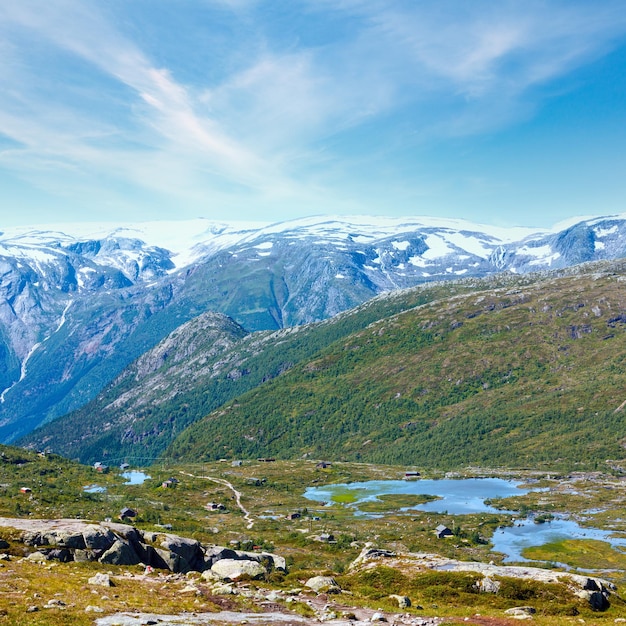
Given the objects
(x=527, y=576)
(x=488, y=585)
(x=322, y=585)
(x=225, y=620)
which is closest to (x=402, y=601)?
(x=322, y=585)

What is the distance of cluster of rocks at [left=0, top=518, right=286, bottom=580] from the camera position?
63.8m

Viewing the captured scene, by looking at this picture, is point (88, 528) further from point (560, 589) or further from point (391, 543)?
point (391, 543)

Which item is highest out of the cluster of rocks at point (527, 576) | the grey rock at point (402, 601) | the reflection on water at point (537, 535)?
the grey rock at point (402, 601)

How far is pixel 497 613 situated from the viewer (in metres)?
54.4

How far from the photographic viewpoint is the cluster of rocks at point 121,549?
6375cm

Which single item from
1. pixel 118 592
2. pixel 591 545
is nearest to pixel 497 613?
pixel 118 592

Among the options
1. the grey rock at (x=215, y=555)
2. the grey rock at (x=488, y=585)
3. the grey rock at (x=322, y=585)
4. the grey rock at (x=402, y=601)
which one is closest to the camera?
the grey rock at (x=402, y=601)

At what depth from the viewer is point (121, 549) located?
65.0m

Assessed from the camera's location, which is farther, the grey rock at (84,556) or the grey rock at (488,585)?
the grey rock at (84,556)

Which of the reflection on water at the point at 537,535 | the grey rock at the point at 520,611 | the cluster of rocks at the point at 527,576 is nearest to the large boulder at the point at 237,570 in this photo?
the cluster of rocks at the point at 527,576

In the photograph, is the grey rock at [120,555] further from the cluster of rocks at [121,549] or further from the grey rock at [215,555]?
the grey rock at [215,555]

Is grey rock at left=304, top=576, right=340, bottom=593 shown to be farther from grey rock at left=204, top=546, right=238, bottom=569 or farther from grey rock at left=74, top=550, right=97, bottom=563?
grey rock at left=74, top=550, right=97, bottom=563

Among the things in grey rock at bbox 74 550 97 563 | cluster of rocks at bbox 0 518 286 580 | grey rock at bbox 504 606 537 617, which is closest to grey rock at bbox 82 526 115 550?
cluster of rocks at bbox 0 518 286 580

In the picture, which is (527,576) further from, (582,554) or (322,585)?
(582,554)
